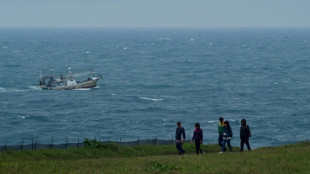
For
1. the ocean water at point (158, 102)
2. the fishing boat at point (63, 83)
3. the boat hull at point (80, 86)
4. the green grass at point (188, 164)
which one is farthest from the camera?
the boat hull at point (80, 86)

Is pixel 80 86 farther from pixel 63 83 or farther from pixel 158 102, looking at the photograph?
pixel 158 102

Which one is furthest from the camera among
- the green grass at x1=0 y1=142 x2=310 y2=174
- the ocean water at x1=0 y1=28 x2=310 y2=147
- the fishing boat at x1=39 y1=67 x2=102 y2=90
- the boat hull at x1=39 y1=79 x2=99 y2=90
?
the boat hull at x1=39 y1=79 x2=99 y2=90

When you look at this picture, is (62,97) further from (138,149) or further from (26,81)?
(138,149)

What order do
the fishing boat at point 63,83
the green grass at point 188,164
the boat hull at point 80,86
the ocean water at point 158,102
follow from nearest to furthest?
the green grass at point 188,164
the ocean water at point 158,102
the fishing boat at point 63,83
the boat hull at point 80,86

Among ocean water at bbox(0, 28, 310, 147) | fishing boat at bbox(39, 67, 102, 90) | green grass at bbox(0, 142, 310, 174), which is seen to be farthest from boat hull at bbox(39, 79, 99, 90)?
green grass at bbox(0, 142, 310, 174)

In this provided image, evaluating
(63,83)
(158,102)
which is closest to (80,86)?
(63,83)

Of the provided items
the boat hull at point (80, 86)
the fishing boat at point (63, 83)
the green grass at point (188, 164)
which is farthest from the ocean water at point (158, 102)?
the green grass at point (188, 164)

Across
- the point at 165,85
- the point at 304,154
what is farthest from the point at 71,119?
the point at 304,154

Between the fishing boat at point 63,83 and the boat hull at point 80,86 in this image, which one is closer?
the fishing boat at point 63,83

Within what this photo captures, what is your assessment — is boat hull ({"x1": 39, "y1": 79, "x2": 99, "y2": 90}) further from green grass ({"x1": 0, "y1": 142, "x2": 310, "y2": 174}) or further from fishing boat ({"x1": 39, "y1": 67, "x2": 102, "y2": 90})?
green grass ({"x1": 0, "y1": 142, "x2": 310, "y2": 174})

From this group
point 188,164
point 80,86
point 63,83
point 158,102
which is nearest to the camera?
point 188,164

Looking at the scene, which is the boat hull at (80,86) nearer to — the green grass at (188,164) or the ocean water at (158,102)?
the ocean water at (158,102)

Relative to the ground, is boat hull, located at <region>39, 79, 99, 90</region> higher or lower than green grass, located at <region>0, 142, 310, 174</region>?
lower

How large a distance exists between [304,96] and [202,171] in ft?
228
